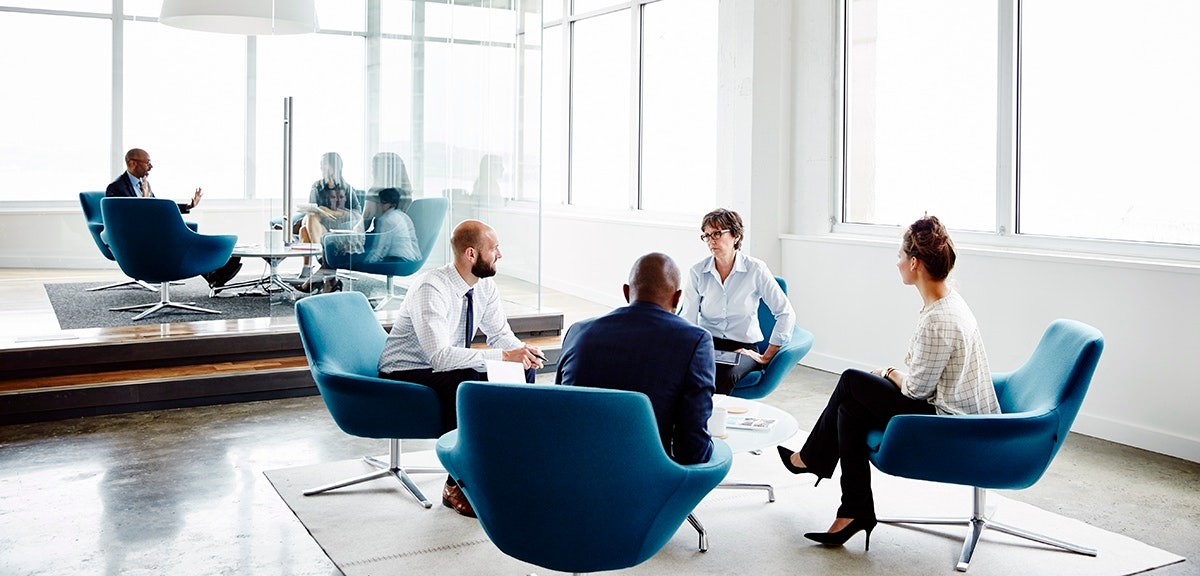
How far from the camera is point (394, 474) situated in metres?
4.55

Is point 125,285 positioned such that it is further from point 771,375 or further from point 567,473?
point 567,473

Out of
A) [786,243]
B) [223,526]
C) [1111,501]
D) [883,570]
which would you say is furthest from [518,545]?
[786,243]

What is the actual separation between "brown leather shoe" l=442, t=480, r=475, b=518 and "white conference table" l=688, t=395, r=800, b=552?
2.82 feet

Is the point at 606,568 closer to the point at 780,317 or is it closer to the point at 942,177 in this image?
the point at 780,317

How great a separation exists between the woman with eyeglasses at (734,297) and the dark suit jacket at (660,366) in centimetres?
178

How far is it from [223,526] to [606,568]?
1896 mm

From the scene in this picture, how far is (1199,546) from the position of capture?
3.87 metres

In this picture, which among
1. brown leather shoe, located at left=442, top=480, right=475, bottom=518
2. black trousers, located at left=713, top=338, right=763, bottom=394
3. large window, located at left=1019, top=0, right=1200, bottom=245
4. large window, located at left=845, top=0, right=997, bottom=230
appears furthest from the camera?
large window, located at left=845, top=0, right=997, bottom=230

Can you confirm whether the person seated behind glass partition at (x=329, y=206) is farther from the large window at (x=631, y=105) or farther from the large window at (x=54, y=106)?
the large window at (x=54, y=106)

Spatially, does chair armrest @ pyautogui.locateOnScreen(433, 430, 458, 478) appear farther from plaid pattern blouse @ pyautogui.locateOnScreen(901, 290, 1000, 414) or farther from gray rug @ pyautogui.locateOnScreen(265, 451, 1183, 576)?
plaid pattern blouse @ pyautogui.locateOnScreen(901, 290, 1000, 414)

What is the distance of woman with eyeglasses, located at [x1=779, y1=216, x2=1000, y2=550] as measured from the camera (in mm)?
3625

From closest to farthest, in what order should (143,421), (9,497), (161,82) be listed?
(9,497) → (143,421) → (161,82)

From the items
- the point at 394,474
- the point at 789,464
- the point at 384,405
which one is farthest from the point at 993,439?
the point at 394,474

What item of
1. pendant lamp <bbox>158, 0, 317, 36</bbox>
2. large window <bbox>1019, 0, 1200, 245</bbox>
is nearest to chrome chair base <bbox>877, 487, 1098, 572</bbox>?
large window <bbox>1019, 0, 1200, 245</bbox>
